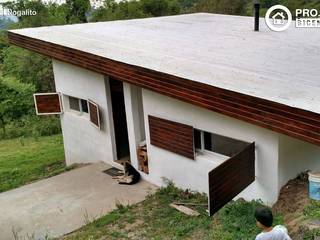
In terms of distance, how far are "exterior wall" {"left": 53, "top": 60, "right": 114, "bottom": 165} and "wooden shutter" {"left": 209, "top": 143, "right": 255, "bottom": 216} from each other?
182 inches

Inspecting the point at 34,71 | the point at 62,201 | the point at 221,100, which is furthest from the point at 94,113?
the point at 34,71

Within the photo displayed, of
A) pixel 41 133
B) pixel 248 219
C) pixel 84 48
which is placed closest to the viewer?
pixel 248 219

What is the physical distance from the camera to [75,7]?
115 ft

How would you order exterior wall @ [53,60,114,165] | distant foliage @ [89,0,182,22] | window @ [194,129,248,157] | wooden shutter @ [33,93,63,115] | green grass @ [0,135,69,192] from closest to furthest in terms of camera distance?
window @ [194,129,248,157]
exterior wall @ [53,60,114,165]
green grass @ [0,135,69,192]
wooden shutter @ [33,93,63,115]
distant foliage @ [89,0,182,22]

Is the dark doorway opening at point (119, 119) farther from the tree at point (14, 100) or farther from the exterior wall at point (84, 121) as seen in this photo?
the tree at point (14, 100)

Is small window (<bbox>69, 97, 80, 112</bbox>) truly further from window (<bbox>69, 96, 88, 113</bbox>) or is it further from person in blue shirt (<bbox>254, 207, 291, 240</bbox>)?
person in blue shirt (<bbox>254, 207, 291, 240</bbox>)

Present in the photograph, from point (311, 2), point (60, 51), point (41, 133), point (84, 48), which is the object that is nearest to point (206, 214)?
point (84, 48)

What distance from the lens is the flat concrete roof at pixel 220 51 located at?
21.3ft

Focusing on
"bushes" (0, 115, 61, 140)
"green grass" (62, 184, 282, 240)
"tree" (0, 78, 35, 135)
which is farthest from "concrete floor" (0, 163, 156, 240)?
"tree" (0, 78, 35, 135)

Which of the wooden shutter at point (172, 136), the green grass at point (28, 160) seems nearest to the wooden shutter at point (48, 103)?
the green grass at point (28, 160)

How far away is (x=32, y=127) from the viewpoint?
22.5 meters

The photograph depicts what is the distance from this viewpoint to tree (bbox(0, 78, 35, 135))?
2345 centimetres

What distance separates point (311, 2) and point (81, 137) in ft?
83.8

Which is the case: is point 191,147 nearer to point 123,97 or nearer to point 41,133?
point 123,97
